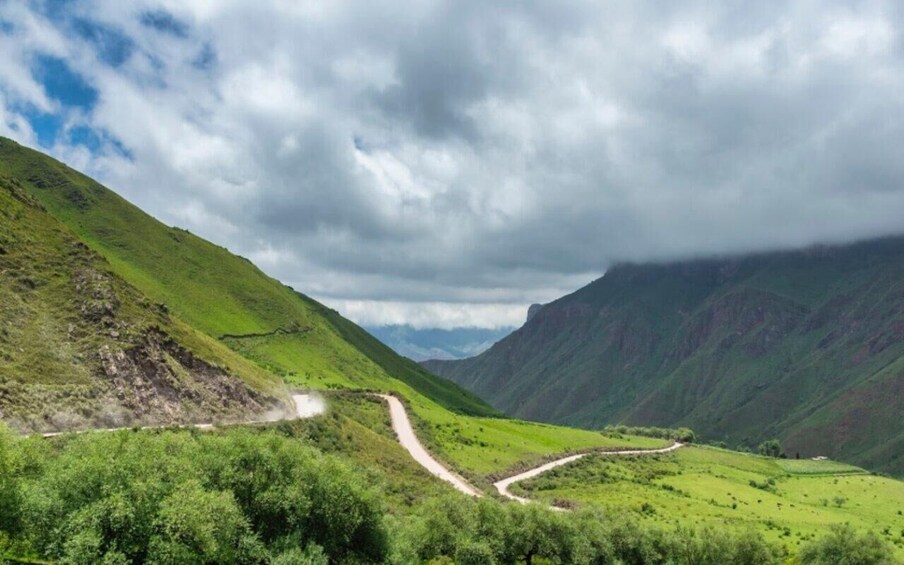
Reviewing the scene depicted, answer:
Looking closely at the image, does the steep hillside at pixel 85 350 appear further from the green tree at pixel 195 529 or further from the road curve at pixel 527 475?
the road curve at pixel 527 475

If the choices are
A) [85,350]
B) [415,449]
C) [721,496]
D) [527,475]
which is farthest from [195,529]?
[721,496]

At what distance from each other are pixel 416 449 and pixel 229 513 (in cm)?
8125

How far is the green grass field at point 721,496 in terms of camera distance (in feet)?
391

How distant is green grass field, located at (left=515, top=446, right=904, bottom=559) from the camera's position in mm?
119062

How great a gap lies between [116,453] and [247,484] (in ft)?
36.0

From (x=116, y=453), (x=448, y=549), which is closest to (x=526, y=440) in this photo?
(x=448, y=549)

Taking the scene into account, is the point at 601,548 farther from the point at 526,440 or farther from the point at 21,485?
the point at 526,440

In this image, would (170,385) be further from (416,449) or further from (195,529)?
(416,449)

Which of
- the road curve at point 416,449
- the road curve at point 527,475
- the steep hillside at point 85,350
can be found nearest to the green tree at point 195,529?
the steep hillside at point 85,350

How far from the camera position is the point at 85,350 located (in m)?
79.6

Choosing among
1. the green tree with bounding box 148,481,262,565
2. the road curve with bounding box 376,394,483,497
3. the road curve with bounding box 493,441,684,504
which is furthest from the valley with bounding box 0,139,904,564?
the road curve with bounding box 493,441,684,504

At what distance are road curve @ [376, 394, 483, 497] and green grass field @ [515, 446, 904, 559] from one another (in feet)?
54.3

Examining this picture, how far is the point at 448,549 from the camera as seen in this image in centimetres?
6738

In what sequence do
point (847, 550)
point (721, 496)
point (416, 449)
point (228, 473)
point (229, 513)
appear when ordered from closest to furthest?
point (229, 513) < point (228, 473) < point (847, 550) < point (416, 449) < point (721, 496)
